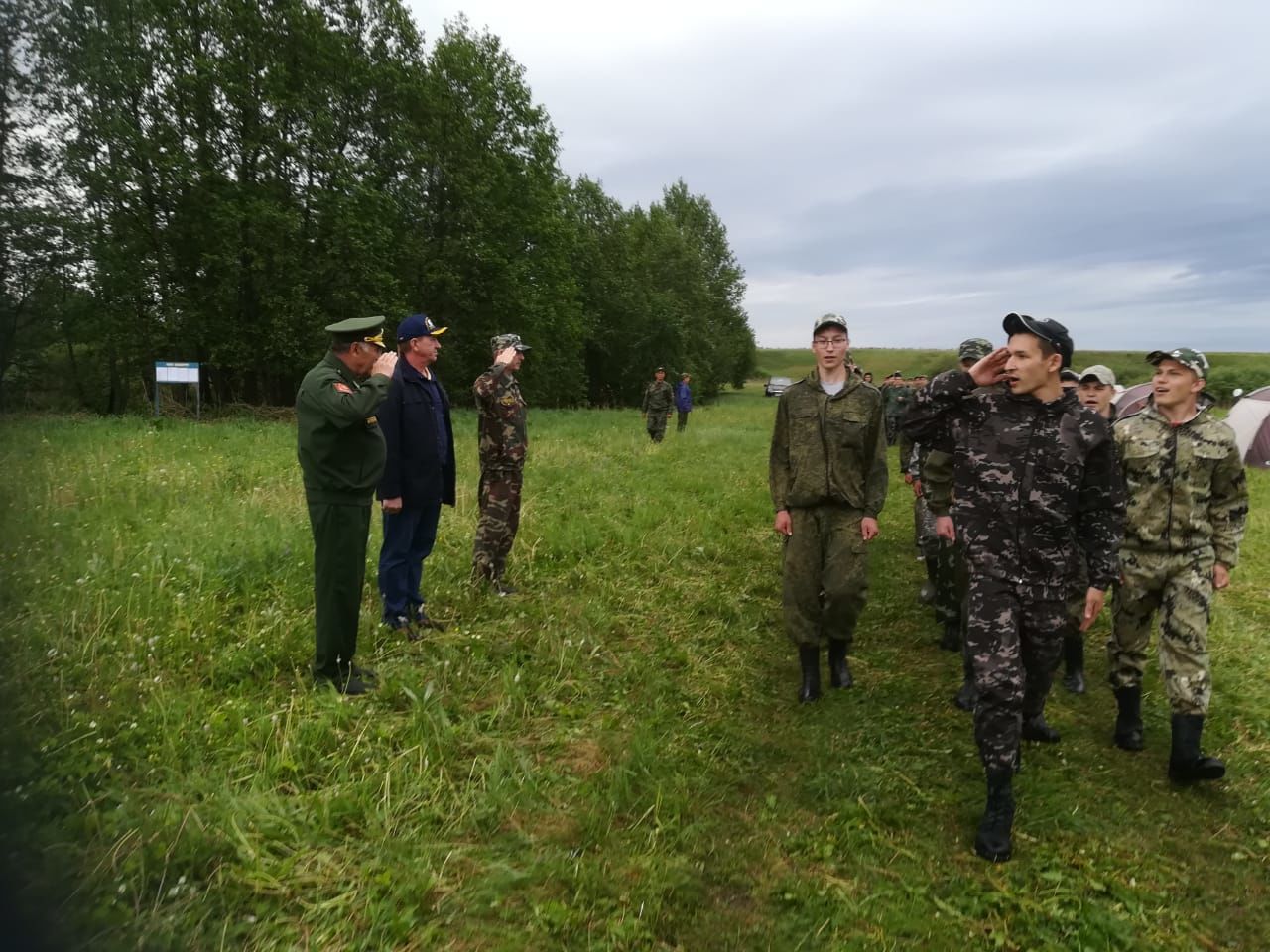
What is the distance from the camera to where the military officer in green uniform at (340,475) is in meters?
4.01

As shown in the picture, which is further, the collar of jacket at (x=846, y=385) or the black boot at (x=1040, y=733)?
the collar of jacket at (x=846, y=385)

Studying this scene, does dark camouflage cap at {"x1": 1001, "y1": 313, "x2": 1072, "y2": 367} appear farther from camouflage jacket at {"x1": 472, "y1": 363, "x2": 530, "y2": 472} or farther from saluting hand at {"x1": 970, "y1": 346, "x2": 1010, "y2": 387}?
camouflage jacket at {"x1": 472, "y1": 363, "x2": 530, "y2": 472}

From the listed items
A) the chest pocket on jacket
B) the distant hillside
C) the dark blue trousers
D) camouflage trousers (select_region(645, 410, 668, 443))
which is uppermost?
the distant hillside

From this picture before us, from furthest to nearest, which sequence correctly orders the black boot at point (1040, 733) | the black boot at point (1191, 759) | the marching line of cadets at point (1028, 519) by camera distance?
the black boot at point (1040, 733) < the black boot at point (1191, 759) < the marching line of cadets at point (1028, 519)

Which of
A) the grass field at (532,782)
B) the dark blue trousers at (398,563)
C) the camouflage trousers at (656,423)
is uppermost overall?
the camouflage trousers at (656,423)

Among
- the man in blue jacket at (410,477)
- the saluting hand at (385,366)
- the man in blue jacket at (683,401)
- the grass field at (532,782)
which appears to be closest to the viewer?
the grass field at (532,782)

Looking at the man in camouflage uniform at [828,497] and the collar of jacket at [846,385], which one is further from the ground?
the collar of jacket at [846,385]

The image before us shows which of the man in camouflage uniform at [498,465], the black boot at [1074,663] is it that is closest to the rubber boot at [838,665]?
the black boot at [1074,663]

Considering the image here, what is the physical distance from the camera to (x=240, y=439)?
13.1 m

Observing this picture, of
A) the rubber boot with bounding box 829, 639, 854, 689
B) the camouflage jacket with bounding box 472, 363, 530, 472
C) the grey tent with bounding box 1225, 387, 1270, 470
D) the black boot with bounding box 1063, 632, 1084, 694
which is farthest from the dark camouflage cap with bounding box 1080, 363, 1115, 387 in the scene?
the grey tent with bounding box 1225, 387, 1270, 470

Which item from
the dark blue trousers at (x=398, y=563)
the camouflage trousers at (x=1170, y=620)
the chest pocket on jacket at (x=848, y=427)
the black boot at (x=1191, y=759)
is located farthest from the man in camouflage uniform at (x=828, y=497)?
the dark blue trousers at (x=398, y=563)

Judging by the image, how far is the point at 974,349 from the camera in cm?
614

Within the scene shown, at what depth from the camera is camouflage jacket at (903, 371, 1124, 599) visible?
337cm

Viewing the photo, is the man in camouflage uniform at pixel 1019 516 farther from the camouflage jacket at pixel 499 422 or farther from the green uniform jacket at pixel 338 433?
the camouflage jacket at pixel 499 422
